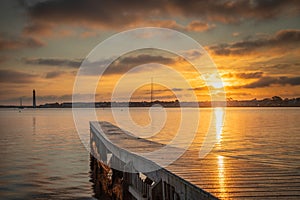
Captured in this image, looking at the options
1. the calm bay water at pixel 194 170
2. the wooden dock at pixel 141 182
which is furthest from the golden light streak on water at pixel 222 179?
the wooden dock at pixel 141 182

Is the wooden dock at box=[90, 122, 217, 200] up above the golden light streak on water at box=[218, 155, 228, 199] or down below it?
below

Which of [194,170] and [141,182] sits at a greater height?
[194,170]

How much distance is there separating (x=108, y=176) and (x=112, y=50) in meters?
30.4

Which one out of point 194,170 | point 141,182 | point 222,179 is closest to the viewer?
point 222,179

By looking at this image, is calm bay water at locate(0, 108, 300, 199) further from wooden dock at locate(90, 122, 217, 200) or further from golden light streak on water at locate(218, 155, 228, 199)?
wooden dock at locate(90, 122, 217, 200)

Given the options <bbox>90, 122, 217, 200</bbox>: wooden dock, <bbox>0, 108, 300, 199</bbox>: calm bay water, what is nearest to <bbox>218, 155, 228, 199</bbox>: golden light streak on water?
<bbox>0, 108, 300, 199</bbox>: calm bay water

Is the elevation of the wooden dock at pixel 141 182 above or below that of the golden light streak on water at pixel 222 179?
below

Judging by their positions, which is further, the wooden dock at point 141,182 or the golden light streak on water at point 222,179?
the wooden dock at point 141,182

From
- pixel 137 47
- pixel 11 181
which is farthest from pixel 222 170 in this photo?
pixel 137 47

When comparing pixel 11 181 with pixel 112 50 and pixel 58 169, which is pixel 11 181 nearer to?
pixel 58 169

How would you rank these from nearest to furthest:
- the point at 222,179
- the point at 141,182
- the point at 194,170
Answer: the point at 222,179 → the point at 194,170 → the point at 141,182

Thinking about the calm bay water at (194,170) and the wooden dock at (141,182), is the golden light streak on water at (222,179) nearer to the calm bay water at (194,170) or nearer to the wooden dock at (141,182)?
the calm bay water at (194,170)

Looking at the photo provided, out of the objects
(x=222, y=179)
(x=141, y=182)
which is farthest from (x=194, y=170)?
(x=141, y=182)

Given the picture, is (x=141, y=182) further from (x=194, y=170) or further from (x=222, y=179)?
(x=222, y=179)
